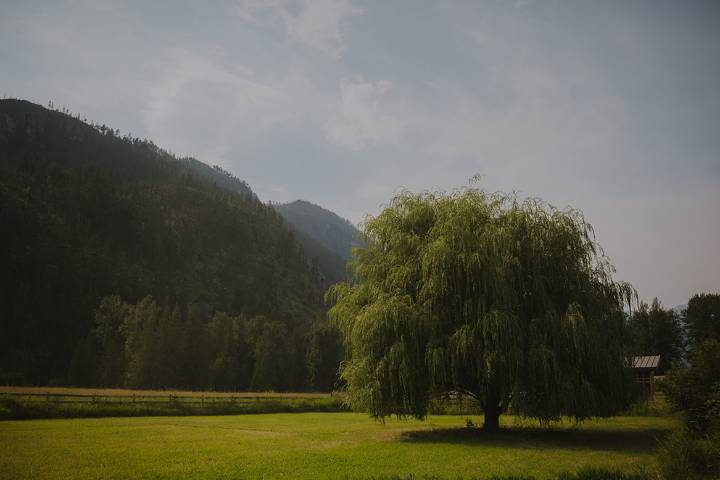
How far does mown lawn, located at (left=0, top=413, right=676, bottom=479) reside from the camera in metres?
15.7

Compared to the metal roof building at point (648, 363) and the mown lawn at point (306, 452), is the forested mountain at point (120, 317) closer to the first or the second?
the metal roof building at point (648, 363)

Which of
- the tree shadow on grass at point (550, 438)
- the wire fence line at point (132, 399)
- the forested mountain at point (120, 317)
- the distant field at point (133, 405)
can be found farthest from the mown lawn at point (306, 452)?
the forested mountain at point (120, 317)

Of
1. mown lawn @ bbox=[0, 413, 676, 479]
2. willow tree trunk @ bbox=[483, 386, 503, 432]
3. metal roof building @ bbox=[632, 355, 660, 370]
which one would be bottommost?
mown lawn @ bbox=[0, 413, 676, 479]

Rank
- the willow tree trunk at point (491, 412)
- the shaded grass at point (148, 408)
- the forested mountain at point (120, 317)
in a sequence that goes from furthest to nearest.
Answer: the forested mountain at point (120, 317) → the shaded grass at point (148, 408) → the willow tree trunk at point (491, 412)

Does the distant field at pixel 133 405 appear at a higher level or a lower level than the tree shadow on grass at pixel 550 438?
lower

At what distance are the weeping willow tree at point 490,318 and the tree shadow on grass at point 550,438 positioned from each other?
126cm

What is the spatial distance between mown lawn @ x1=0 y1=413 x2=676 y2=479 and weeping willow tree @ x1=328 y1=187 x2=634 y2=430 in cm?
195

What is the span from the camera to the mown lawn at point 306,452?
15656 mm

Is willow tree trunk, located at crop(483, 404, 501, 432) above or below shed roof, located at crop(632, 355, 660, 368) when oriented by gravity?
below

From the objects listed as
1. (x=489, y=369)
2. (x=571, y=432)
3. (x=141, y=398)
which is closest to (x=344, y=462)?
(x=489, y=369)

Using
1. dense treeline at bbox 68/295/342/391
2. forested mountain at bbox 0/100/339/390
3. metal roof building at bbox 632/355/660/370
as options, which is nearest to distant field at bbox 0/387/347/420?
metal roof building at bbox 632/355/660/370

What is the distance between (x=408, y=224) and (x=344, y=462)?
47.9 feet

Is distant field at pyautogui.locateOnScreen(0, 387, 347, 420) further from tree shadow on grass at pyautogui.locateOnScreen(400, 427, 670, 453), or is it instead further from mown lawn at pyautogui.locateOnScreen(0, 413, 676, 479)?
tree shadow on grass at pyautogui.locateOnScreen(400, 427, 670, 453)

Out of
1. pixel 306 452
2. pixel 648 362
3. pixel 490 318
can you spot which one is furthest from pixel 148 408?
pixel 648 362
